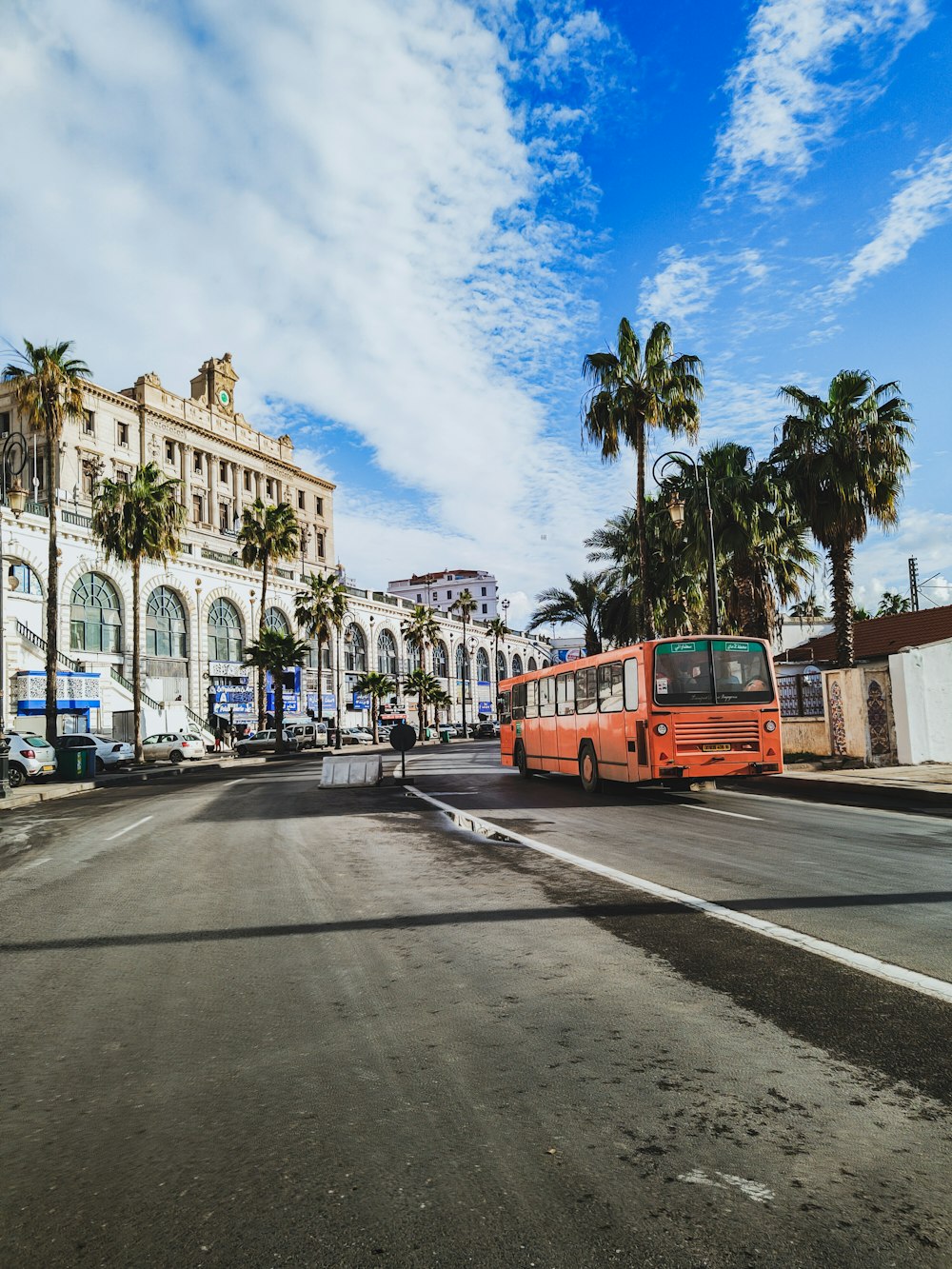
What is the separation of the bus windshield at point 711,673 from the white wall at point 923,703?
6.47 meters

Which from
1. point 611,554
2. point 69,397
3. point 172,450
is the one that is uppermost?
point 172,450

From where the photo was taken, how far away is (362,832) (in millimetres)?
12344

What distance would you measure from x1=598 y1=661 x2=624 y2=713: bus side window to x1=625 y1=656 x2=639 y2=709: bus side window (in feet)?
1.00

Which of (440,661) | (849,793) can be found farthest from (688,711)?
(440,661)

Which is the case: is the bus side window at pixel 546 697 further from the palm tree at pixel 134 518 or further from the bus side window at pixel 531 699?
the palm tree at pixel 134 518

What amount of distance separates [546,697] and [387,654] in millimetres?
62395

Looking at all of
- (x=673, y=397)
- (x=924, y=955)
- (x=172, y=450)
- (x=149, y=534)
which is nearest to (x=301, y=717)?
(x=172, y=450)

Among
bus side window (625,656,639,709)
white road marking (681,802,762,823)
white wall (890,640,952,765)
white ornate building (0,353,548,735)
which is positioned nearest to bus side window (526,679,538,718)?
bus side window (625,656,639,709)

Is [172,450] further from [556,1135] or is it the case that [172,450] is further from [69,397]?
[556,1135]

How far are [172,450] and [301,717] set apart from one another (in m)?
24.9

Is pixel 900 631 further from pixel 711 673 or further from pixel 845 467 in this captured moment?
Result: pixel 711 673

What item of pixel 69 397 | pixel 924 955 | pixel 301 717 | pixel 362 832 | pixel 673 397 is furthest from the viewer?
pixel 301 717

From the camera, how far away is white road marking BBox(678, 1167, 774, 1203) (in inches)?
102

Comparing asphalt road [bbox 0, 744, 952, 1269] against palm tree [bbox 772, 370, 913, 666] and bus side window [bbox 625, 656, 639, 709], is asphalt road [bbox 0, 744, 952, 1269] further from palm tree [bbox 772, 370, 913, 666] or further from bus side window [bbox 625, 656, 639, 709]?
palm tree [bbox 772, 370, 913, 666]
